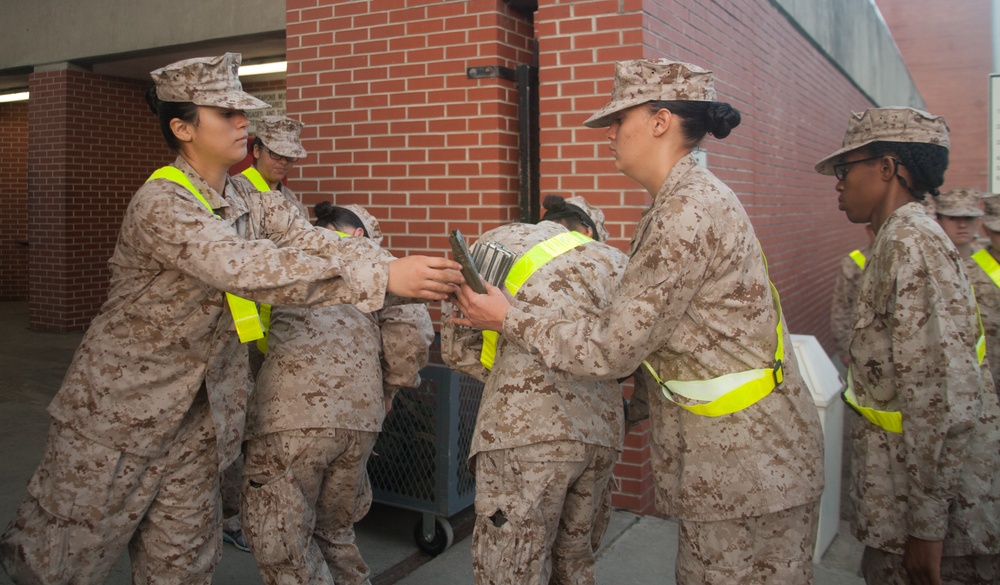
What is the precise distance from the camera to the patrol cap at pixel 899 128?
2779mm

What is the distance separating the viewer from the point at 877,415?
2.69 meters

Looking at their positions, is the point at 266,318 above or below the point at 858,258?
below

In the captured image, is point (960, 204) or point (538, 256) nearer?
point (538, 256)

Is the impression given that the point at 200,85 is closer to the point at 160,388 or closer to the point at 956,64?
the point at 160,388

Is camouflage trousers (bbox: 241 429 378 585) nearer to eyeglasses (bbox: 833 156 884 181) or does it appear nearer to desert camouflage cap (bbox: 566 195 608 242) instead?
desert camouflage cap (bbox: 566 195 608 242)

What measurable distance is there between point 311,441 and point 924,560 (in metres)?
2.07

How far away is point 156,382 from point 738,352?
1833 millimetres

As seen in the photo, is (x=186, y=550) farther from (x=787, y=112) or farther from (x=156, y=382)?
(x=787, y=112)

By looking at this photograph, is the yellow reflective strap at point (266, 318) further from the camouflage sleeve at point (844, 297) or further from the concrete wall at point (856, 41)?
the concrete wall at point (856, 41)

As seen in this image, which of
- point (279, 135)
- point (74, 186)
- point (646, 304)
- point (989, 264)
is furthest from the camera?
point (74, 186)

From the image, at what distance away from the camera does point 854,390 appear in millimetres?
2820

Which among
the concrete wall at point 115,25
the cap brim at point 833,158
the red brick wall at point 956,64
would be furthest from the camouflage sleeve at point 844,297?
the red brick wall at point 956,64

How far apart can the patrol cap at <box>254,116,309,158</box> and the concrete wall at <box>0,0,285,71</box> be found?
3.50 m

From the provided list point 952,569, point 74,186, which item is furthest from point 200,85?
point 74,186
